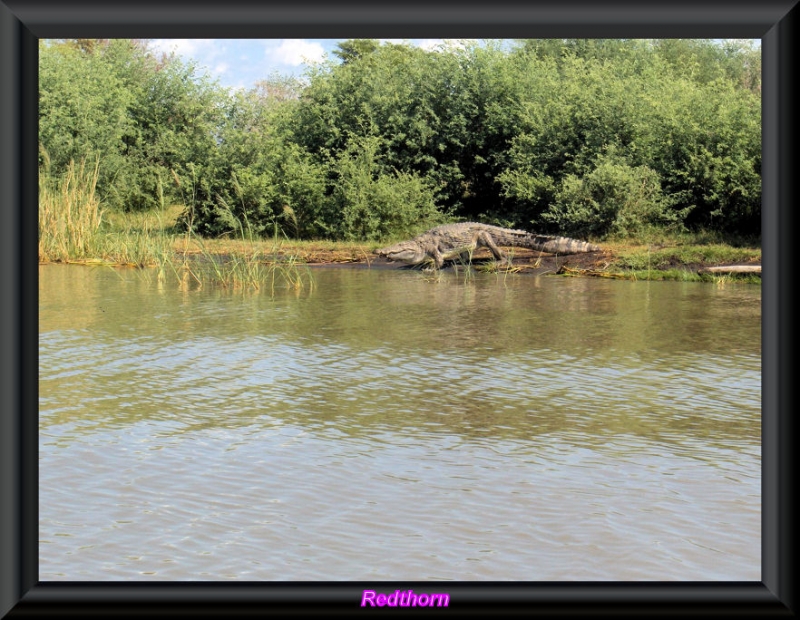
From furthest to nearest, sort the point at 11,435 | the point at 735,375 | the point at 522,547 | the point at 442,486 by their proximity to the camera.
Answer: the point at 735,375
the point at 442,486
the point at 522,547
the point at 11,435

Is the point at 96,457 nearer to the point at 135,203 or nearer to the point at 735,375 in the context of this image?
the point at 735,375

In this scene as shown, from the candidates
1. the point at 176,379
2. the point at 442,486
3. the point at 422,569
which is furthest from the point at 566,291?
the point at 422,569

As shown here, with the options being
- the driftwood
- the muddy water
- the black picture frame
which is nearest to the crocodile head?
the driftwood

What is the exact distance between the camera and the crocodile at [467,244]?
713 inches

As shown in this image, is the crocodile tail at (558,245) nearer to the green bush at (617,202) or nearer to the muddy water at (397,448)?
the green bush at (617,202)

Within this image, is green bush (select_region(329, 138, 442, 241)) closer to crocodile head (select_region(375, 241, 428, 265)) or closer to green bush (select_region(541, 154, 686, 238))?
green bush (select_region(541, 154, 686, 238))

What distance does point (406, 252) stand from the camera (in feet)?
59.9

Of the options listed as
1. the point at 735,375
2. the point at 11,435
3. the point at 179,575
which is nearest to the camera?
the point at 11,435

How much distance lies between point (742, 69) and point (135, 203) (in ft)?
74.3

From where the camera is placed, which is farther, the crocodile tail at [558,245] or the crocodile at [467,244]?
the crocodile tail at [558,245]

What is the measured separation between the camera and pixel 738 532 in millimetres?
4004

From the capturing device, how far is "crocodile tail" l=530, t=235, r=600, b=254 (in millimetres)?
18312
